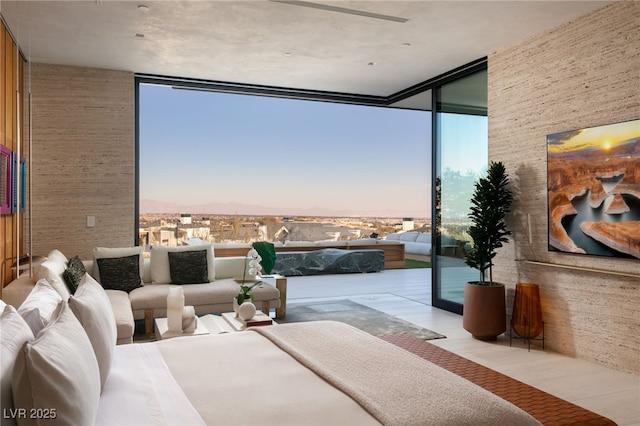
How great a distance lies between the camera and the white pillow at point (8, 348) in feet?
4.33

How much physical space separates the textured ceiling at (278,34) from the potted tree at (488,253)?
1.31m

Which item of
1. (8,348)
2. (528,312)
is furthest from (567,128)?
(8,348)

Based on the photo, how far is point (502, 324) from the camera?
15.6 ft

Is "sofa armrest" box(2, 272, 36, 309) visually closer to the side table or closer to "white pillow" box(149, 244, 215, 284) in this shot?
"white pillow" box(149, 244, 215, 284)

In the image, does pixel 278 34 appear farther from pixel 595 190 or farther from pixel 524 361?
pixel 524 361

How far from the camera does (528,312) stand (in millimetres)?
4578

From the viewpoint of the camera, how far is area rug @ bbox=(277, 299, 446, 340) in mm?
5172

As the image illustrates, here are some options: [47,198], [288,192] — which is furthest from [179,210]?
[47,198]

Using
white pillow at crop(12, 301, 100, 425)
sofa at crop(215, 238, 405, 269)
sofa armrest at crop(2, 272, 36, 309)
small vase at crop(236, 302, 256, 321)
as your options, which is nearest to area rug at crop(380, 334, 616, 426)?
small vase at crop(236, 302, 256, 321)

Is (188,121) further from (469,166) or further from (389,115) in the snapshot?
(469,166)

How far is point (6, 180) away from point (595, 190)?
4859mm

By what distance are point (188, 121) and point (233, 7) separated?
6.31 metres

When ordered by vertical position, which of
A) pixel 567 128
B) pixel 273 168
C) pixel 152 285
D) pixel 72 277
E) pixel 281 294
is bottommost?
pixel 281 294

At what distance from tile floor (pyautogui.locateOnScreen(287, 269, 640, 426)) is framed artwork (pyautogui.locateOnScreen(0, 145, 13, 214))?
351 cm
